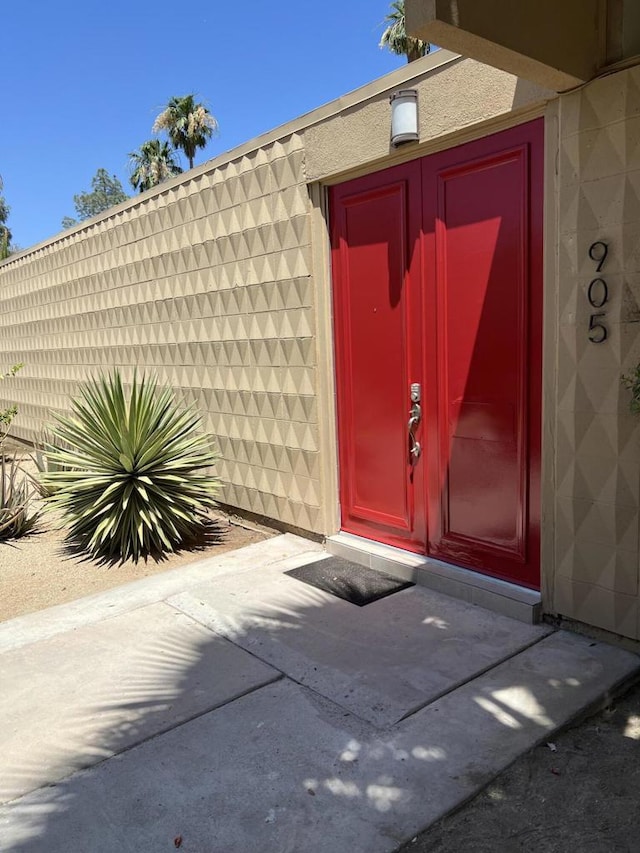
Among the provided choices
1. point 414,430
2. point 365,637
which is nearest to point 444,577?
point 365,637

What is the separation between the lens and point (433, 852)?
7.84 feet

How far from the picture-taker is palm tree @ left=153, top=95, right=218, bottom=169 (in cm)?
3156

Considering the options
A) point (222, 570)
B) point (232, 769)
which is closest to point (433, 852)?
point (232, 769)

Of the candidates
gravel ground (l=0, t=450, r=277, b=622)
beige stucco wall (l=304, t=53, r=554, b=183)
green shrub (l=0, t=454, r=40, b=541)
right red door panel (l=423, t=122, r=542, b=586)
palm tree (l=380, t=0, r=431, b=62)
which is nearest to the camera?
beige stucco wall (l=304, t=53, r=554, b=183)

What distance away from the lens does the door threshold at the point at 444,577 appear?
4.19 meters

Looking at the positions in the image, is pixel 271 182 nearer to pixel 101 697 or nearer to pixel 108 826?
pixel 101 697

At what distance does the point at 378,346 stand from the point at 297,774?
10.4 ft

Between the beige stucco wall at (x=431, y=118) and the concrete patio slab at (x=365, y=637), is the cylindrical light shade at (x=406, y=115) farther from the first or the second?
the concrete patio slab at (x=365, y=637)

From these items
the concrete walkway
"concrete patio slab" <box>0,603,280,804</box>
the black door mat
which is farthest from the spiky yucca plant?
"concrete patio slab" <box>0,603,280,804</box>

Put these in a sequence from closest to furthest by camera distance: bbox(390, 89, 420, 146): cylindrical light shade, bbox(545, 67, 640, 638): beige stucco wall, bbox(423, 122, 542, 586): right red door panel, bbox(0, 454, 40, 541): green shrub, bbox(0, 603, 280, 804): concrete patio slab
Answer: bbox(0, 603, 280, 804): concrete patio slab → bbox(545, 67, 640, 638): beige stucco wall → bbox(423, 122, 542, 586): right red door panel → bbox(390, 89, 420, 146): cylindrical light shade → bbox(0, 454, 40, 541): green shrub

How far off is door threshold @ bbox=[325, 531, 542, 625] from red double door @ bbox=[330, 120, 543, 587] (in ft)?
0.30

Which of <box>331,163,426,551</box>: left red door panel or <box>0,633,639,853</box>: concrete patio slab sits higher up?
<box>331,163,426,551</box>: left red door panel

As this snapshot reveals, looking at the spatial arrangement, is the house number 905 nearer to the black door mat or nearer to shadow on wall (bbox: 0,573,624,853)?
shadow on wall (bbox: 0,573,624,853)

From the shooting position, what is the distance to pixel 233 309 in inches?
254
